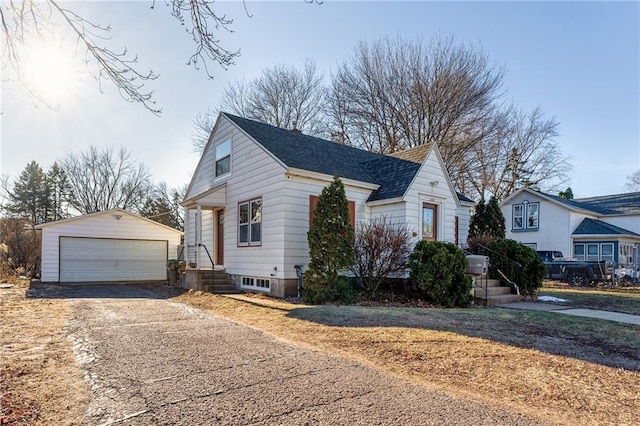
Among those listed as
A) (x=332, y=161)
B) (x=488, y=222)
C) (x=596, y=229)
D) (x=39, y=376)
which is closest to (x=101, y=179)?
(x=332, y=161)

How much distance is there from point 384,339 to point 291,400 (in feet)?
8.40

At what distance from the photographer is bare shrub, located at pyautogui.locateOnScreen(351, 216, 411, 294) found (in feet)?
34.0

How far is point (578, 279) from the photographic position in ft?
58.7

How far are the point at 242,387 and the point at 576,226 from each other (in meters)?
24.2

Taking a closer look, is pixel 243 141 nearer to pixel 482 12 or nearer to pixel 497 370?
pixel 482 12

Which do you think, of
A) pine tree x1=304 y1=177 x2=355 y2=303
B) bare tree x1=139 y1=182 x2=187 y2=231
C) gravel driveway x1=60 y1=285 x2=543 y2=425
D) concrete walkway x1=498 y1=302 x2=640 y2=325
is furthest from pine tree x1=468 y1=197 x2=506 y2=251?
bare tree x1=139 y1=182 x2=187 y2=231

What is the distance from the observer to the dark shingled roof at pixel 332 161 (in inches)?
463

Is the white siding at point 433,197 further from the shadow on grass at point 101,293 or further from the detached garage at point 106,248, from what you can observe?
the detached garage at point 106,248

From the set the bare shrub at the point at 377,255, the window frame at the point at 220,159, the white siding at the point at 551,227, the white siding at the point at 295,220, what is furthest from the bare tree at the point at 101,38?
the white siding at the point at 551,227

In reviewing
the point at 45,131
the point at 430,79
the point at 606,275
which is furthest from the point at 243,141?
the point at 606,275

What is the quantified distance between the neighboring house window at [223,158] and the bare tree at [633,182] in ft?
161

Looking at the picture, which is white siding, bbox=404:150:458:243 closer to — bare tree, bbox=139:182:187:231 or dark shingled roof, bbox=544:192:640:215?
dark shingled roof, bbox=544:192:640:215

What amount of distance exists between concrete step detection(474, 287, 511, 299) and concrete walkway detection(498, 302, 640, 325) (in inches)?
22.9

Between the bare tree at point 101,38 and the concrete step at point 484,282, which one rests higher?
the bare tree at point 101,38
